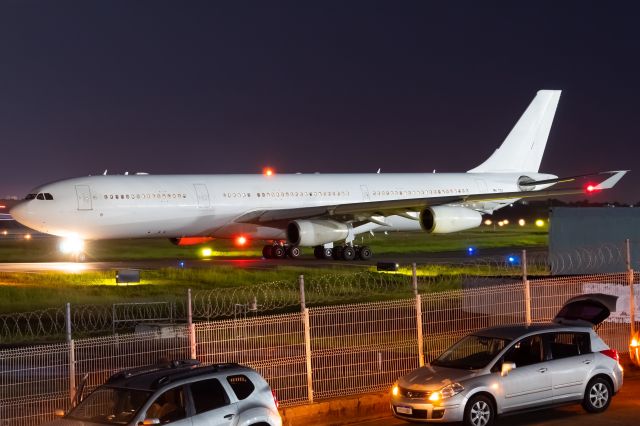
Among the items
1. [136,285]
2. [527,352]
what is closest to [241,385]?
[527,352]

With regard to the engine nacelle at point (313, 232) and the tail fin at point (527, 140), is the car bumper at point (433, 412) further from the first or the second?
the tail fin at point (527, 140)

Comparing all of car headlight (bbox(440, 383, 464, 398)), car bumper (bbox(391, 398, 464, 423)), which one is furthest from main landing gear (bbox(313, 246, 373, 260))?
car headlight (bbox(440, 383, 464, 398))

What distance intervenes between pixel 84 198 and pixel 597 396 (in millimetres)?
27205

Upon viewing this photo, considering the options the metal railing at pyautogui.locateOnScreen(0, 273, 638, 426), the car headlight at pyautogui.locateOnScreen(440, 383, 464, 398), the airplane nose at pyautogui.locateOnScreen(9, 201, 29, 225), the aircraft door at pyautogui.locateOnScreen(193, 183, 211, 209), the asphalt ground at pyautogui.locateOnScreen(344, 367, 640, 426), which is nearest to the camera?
the car headlight at pyautogui.locateOnScreen(440, 383, 464, 398)

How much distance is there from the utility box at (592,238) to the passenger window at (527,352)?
14.8 meters

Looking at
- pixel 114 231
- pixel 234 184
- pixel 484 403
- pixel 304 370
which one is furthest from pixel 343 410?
pixel 234 184

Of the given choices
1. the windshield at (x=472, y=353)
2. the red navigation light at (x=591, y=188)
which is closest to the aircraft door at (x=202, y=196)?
the red navigation light at (x=591, y=188)

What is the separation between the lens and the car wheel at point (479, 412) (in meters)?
13.2

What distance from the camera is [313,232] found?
1617 inches

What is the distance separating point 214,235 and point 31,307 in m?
16.3

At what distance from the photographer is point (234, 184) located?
141 feet

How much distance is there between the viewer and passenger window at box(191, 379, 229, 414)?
10.8m

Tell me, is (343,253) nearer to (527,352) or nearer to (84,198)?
(84,198)

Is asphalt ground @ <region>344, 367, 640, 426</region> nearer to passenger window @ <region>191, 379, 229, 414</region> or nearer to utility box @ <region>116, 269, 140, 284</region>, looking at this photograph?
passenger window @ <region>191, 379, 229, 414</region>
